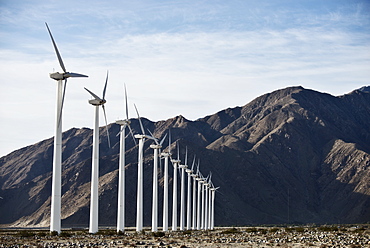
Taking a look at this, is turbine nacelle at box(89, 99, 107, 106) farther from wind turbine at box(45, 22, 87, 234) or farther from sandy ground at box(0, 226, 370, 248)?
sandy ground at box(0, 226, 370, 248)

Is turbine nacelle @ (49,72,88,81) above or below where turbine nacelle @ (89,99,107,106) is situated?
above

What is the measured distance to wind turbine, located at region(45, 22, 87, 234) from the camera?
5225 cm

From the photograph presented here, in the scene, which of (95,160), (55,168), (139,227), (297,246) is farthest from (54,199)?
(139,227)

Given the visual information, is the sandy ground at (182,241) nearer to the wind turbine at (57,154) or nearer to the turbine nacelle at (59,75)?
the wind turbine at (57,154)

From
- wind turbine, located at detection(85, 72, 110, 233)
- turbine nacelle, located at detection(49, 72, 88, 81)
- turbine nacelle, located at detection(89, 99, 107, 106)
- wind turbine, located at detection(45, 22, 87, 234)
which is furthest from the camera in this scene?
turbine nacelle, located at detection(89, 99, 107, 106)

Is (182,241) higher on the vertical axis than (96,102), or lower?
lower

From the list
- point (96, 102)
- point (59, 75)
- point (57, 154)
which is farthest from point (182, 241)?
point (96, 102)

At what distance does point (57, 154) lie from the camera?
52.8 metres

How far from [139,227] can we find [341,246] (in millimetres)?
41725

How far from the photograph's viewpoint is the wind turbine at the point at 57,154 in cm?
5225

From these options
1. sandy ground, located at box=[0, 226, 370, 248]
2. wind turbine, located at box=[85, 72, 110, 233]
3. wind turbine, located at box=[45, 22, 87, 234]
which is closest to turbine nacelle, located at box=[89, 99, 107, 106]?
wind turbine, located at box=[85, 72, 110, 233]

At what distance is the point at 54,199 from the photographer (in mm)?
52219

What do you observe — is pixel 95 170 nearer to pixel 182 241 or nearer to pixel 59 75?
pixel 59 75

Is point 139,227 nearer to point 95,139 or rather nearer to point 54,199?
point 95,139
